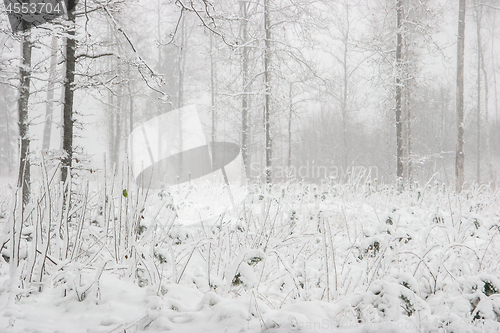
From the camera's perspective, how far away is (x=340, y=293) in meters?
2.02

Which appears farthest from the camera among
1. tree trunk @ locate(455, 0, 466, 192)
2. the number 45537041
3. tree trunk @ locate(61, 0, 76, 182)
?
tree trunk @ locate(455, 0, 466, 192)

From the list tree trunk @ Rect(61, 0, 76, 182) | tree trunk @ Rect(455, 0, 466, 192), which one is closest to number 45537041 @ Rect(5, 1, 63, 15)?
tree trunk @ Rect(61, 0, 76, 182)

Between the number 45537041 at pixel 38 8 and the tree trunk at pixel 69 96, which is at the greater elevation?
the number 45537041 at pixel 38 8

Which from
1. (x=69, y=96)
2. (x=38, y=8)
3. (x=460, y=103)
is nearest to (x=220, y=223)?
(x=69, y=96)

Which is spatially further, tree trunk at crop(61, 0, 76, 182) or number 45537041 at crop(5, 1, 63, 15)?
tree trunk at crop(61, 0, 76, 182)

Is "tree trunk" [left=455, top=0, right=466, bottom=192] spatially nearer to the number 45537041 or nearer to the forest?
the forest

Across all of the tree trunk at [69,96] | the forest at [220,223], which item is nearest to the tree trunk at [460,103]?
the forest at [220,223]

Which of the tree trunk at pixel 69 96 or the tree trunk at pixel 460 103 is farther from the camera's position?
the tree trunk at pixel 460 103

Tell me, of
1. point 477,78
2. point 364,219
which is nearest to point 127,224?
point 364,219

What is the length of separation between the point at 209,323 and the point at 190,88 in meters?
17.7

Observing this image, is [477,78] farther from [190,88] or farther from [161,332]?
[161,332]

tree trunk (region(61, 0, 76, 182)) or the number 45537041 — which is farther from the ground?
the number 45537041

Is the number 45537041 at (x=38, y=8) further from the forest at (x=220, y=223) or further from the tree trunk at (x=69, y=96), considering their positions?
the tree trunk at (x=69, y=96)

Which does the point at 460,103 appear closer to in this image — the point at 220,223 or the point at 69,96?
the point at 220,223
